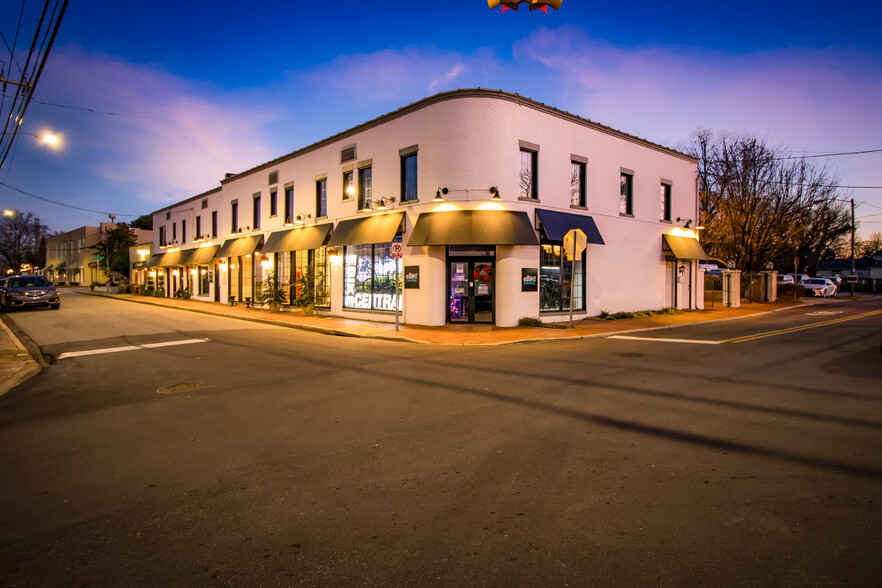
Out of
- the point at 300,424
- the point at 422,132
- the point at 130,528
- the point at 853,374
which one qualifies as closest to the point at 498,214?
the point at 422,132

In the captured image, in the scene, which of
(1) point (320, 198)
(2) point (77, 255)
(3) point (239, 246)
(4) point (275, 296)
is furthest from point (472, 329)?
(2) point (77, 255)

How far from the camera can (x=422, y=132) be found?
16859mm

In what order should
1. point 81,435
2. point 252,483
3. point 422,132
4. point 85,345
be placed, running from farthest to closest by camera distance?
1. point 422,132
2. point 85,345
3. point 81,435
4. point 252,483

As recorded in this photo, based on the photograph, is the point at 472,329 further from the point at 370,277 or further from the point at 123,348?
the point at 123,348

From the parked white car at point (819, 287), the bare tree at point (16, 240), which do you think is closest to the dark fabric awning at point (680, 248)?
the parked white car at point (819, 287)

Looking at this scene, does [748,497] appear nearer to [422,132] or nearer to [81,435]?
[81,435]

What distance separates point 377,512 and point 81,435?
4255 millimetres

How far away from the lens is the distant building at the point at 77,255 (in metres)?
70.5

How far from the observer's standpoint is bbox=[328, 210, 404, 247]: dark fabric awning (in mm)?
17422

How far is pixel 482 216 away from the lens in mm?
15648

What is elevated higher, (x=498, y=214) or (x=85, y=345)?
(x=498, y=214)

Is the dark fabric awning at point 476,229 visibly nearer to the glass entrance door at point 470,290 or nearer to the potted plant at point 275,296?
the glass entrance door at point 470,290

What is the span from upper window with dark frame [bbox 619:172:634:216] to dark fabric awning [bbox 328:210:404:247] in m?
10.3

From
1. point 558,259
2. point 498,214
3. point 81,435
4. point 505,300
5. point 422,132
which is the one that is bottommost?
point 81,435
